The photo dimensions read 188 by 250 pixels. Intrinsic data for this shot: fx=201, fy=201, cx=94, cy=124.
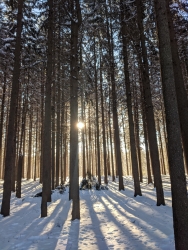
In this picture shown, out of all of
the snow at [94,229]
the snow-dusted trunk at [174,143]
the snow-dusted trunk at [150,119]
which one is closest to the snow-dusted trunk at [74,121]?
the snow at [94,229]

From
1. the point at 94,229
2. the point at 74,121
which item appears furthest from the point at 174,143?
the point at 74,121

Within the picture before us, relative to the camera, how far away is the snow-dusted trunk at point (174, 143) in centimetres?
362

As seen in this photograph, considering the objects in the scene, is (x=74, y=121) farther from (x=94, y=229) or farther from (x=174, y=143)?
(x=174, y=143)

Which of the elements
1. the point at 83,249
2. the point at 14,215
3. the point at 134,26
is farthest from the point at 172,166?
the point at 134,26

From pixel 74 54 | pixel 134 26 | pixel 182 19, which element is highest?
pixel 134 26

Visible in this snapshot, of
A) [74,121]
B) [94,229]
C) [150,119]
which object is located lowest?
[94,229]

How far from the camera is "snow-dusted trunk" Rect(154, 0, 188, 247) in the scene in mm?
3619

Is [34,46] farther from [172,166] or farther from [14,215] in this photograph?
[172,166]

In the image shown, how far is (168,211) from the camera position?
756 cm

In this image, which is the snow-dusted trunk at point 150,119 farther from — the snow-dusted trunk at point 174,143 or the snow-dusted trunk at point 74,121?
the snow-dusted trunk at point 174,143

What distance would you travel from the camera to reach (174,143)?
3.89 metres

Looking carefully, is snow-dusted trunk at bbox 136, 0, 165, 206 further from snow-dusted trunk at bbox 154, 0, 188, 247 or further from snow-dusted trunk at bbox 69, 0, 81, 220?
snow-dusted trunk at bbox 154, 0, 188, 247

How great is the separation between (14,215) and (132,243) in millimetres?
5702

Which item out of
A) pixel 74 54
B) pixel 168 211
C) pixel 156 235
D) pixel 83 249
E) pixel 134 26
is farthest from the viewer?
pixel 134 26
